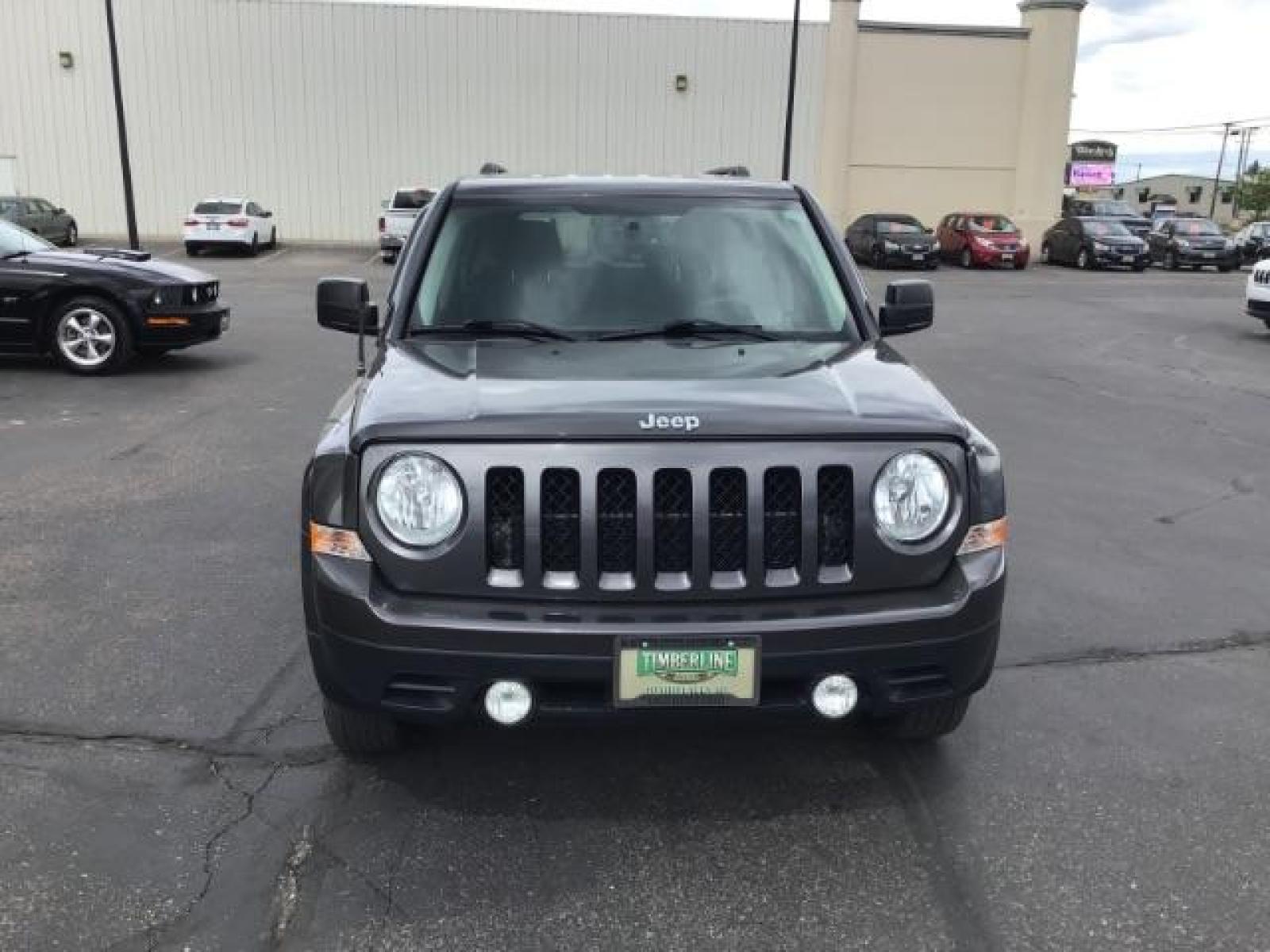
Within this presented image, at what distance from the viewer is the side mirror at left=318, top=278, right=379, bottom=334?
428 centimetres

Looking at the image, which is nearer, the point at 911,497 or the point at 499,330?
the point at 911,497

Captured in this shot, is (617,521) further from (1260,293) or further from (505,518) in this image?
(1260,293)

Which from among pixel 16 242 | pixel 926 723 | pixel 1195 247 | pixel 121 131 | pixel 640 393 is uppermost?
pixel 121 131

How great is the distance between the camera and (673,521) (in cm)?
289

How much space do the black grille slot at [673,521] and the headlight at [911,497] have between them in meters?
0.50

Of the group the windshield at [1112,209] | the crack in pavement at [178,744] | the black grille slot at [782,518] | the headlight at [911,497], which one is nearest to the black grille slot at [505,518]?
the black grille slot at [782,518]

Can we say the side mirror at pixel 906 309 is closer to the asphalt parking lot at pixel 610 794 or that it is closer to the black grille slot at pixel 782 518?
the asphalt parking lot at pixel 610 794

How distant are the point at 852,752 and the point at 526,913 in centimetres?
131

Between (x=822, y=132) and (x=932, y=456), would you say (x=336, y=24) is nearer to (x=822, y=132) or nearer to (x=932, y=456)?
(x=822, y=132)

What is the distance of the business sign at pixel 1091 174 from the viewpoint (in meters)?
60.5

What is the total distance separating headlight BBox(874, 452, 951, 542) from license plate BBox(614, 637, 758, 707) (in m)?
0.50

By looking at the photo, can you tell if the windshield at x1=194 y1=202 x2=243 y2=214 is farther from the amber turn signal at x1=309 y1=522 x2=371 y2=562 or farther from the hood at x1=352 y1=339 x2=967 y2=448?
the amber turn signal at x1=309 y1=522 x2=371 y2=562

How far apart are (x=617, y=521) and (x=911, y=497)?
2.59 feet

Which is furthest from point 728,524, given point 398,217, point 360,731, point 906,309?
point 398,217
